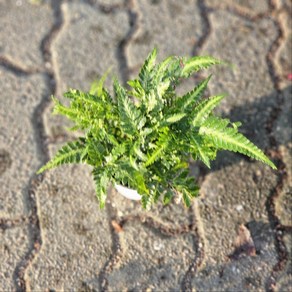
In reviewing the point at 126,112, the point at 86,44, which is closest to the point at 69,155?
the point at 126,112

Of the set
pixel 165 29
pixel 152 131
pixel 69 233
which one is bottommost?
pixel 69 233

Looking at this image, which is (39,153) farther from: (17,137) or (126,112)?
(126,112)

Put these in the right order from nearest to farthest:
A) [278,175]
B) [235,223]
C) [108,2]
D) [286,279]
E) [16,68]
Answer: [286,279], [235,223], [278,175], [16,68], [108,2]

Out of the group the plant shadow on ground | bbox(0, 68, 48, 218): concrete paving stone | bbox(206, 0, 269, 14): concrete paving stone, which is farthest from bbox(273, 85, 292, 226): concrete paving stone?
bbox(0, 68, 48, 218): concrete paving stone

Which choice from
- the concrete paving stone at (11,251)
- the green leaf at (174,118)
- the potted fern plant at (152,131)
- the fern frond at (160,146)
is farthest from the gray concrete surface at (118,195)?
the green leaf at (174,118)

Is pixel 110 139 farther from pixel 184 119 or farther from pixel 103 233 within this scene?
pixel 103 233

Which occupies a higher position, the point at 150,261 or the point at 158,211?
the point at 158,211

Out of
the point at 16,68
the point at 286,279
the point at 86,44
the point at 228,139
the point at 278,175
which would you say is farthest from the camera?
the point at 86,44

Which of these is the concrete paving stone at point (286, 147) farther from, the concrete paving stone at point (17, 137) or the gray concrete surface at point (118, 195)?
the concrete paving stone at point (17, 137)
